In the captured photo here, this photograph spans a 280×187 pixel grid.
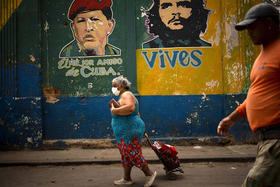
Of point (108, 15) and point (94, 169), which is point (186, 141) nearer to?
point (94, 169)

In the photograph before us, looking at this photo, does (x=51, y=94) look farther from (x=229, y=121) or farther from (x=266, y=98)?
(x=266, y=98)

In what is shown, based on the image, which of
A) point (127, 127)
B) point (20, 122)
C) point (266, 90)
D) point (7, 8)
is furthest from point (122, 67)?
point (266, 90)

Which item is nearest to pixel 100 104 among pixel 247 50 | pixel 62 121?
pixel 62 121

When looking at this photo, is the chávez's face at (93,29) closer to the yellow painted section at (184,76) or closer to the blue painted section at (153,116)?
the yellow painted section at (184,76)

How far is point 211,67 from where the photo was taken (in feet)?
26.2

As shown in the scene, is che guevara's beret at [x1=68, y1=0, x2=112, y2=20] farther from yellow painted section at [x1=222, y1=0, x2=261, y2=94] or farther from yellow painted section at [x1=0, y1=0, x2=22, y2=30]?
yellow painted section at [x1=222, y1=0, x2=261, y2=94]

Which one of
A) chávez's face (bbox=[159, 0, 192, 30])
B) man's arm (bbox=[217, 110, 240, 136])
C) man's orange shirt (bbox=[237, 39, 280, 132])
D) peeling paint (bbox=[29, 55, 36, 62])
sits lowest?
man's arm (bbox=[217, 110, 240, 136])

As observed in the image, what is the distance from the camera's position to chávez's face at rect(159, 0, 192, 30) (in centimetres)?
799

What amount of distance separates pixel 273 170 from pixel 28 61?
726cm

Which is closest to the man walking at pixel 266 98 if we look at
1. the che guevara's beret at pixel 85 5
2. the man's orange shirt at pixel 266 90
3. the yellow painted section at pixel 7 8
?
the man's orange shirt at pixel 266 90

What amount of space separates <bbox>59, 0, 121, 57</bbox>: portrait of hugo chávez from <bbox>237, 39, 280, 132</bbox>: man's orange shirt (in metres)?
6.01

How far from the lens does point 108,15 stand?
813 cm

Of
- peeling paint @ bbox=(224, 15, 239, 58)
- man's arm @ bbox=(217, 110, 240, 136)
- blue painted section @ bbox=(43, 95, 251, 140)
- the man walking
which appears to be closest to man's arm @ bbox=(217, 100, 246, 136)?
man's arm @ bbox=(217, 110, 240, 136)

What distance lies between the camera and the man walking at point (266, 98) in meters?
2.25
